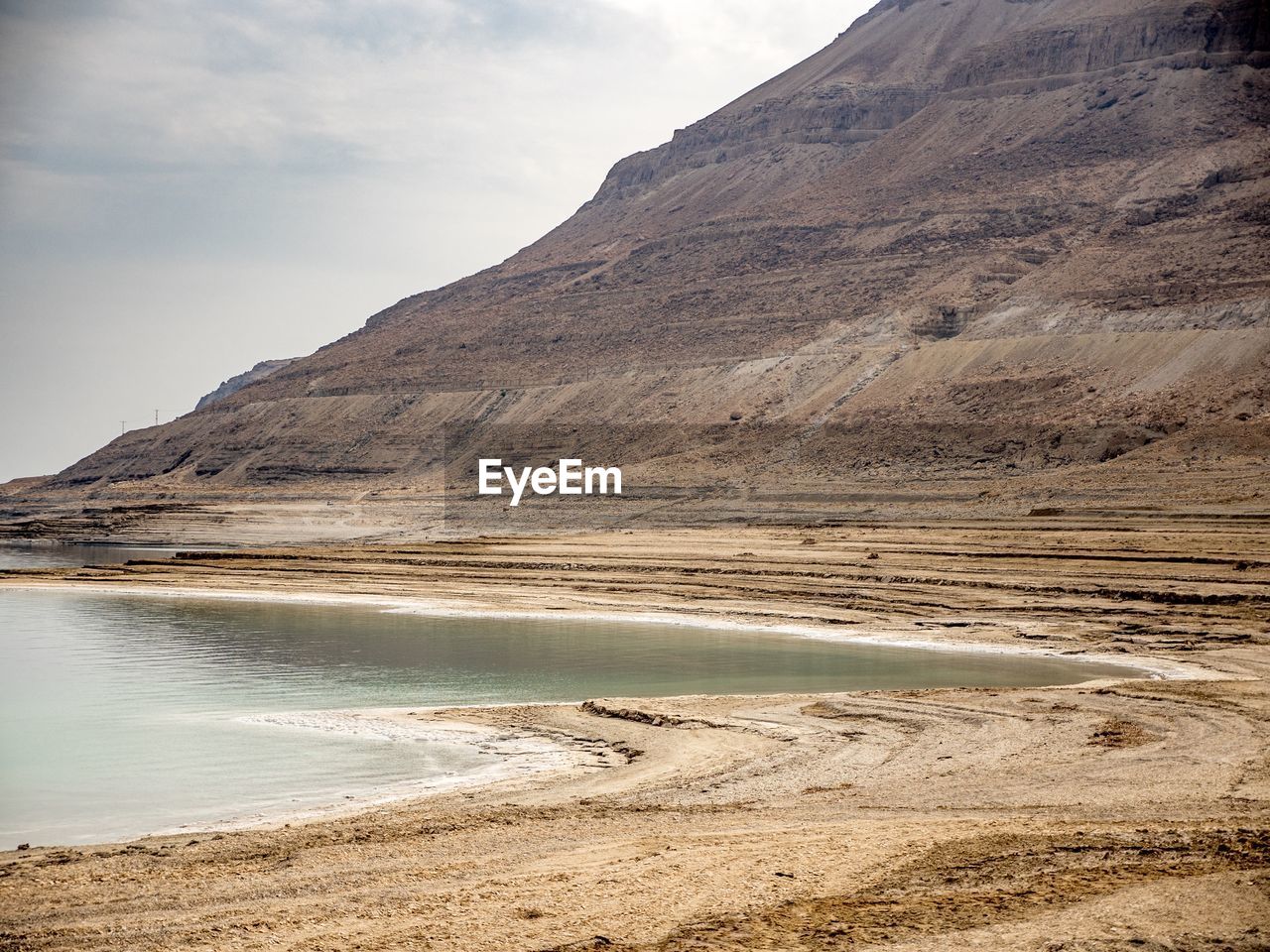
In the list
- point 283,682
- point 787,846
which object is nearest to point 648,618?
point 283,682

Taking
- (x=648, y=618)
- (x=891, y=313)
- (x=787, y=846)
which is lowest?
(x=648, y=618)

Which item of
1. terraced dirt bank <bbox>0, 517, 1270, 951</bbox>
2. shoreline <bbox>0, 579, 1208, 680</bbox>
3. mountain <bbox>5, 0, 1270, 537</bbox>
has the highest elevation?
mountain <bbox>5, 0, 1270, 537</bbox>

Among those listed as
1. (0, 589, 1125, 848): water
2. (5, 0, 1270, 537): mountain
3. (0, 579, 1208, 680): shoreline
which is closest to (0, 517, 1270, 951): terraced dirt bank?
(0, 579, 1208, 680): shoreline

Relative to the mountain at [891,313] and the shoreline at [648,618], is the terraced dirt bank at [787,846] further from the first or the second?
the mountain at [891,313]

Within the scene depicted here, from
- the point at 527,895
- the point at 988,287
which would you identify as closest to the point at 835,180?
the point at 988,287

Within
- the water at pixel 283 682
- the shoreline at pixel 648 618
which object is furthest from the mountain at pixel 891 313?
the water at pixel 283 682

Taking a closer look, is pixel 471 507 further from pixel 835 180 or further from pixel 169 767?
pixel 835 180

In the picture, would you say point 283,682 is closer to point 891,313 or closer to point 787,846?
point 787,846

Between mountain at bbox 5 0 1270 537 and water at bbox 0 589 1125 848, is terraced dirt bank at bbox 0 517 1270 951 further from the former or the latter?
mountain at bbox 5 0 1270 537
